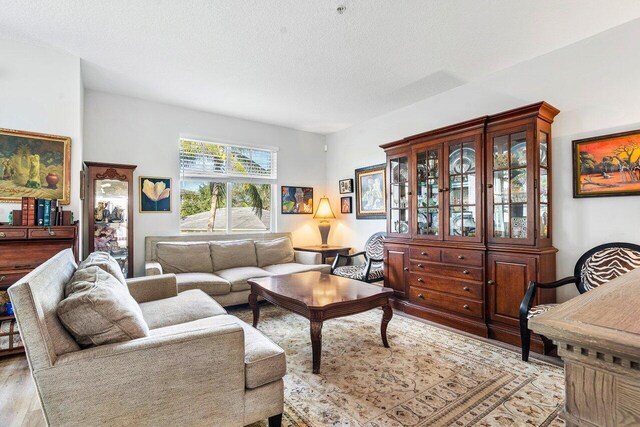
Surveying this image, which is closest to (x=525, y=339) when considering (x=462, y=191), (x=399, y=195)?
(x=462, y=191)

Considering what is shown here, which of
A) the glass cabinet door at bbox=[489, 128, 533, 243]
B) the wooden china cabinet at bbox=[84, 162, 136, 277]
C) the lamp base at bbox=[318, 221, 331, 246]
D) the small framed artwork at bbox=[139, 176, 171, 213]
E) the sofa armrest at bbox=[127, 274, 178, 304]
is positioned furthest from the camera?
the lamp base at bbox=[318, 221, 331, 246]

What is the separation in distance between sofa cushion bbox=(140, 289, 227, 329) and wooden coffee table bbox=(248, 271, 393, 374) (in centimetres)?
53

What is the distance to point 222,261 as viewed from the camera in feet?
14.1

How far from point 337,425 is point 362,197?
3.60 metres

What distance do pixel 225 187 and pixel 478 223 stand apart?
3472 millimetres

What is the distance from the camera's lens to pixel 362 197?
16.4 feet

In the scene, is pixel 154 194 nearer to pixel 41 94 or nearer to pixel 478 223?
pixel 41 94

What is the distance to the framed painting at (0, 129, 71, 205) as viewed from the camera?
2850 millimetres

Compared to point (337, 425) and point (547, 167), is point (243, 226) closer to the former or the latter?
point (337, 425)

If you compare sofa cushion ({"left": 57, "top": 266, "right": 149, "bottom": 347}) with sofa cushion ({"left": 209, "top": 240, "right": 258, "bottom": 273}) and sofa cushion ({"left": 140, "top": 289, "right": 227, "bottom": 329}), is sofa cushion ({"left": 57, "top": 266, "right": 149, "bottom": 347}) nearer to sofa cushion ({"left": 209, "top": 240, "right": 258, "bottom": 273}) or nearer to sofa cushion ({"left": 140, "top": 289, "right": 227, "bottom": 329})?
sofa cushion ({"left": 140, "top": 289, "right": 227, "bottom": 329})

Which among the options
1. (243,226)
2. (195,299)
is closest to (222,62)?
(195,299)

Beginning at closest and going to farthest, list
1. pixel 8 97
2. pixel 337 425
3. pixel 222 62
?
pixel 337 425, pixel 8 97, pixel 222 62

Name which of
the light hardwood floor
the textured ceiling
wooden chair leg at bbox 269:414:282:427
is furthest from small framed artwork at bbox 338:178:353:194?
the light hardwood floor

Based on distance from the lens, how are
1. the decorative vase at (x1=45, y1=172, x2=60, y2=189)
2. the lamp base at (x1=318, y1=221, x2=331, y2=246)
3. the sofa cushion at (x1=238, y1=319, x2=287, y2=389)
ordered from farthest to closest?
the lamp base at (x1=318, y1=221, x2=331, y2=246) → the decorative vase at (x1=45, y1=172, x2=60, y2=189) → the sofa cushion at (x1=238, y1=319, x2=287, y2=389)
